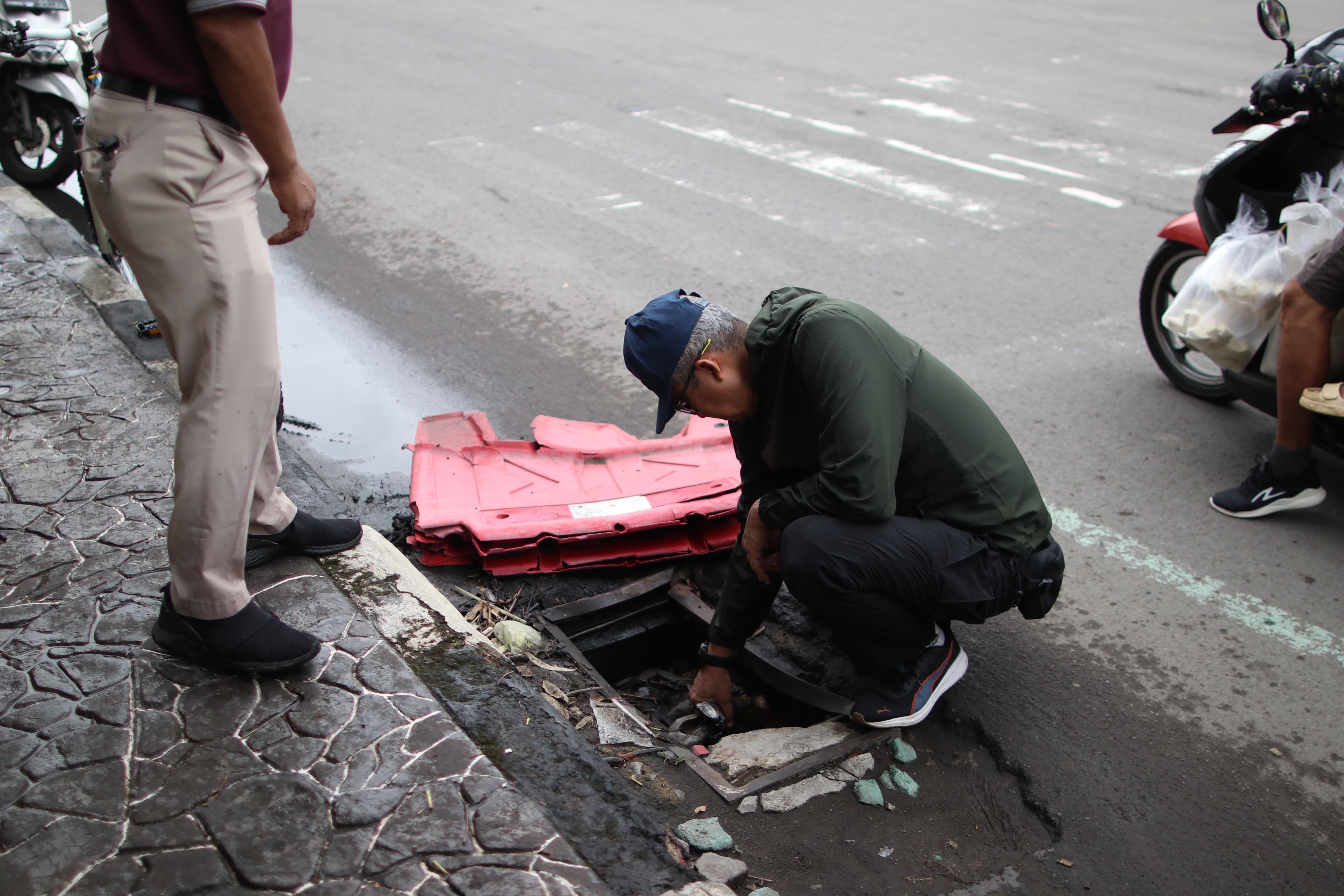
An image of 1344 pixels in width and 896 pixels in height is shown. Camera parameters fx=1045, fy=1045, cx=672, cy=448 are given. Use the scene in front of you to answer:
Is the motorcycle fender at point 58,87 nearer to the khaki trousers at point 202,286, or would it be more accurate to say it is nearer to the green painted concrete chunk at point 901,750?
the khaki trousers at point 202,286

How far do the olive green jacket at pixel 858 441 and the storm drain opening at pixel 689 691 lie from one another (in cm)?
29

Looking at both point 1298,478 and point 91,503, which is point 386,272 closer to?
point 91,503

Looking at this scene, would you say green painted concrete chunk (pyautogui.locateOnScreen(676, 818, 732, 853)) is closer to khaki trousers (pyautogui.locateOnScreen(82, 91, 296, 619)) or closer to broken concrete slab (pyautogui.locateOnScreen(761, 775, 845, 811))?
broken concrete slab (pyautogui.locateOnScreen(761, 775, 845, 811))

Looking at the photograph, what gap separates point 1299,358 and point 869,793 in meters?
2.28

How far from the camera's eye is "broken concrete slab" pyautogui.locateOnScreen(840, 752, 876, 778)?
8.64 ft

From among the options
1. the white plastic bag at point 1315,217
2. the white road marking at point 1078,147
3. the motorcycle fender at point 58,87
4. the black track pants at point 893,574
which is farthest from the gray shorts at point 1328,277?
the motorcycle fender at point 58,87

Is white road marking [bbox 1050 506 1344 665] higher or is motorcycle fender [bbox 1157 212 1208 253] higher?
motorcycle fender [bbox 1157 212 1208 253]

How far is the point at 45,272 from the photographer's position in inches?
205

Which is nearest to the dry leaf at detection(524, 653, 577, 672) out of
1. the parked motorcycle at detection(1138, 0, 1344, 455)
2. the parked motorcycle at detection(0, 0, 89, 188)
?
the parked motorcycle at detection(1138, 0, 1344, 455)

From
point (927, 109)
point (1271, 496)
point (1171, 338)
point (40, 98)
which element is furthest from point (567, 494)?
point (927, 109)

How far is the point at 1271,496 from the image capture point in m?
3.68

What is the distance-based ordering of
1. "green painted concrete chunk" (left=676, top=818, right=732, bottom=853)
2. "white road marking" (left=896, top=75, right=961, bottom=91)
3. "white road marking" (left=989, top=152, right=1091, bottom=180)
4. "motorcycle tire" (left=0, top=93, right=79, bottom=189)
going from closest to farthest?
"green painted concrete chunk" (left=676, top=818, right=732, bottom=853) < "motorcycle tire" (left=0, top=93, right=79, bottom=189) < "white road marking" (left=989, top=152, right=1091, bottom=180) < "white road marking" (left=896, top=75, right=961, bottom=91)

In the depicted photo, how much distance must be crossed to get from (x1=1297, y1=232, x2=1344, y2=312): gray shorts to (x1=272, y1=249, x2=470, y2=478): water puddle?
3239 mm

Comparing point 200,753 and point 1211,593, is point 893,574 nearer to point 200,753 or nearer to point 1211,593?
point 1211,593
